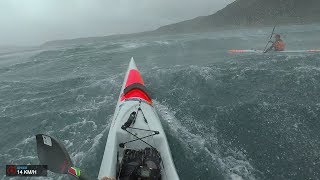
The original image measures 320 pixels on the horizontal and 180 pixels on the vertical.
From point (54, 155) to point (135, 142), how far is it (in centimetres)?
449

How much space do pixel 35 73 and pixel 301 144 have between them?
81.7ft

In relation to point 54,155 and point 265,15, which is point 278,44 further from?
point 265,15

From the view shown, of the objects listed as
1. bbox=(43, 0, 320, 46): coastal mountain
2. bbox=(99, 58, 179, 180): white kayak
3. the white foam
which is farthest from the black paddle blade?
bbox=(43, 0, 320, 46): coastal mountain

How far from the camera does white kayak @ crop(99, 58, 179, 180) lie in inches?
344

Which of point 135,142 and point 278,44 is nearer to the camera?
point 135,142

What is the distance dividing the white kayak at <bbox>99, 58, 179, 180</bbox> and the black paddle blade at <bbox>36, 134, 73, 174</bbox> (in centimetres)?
128

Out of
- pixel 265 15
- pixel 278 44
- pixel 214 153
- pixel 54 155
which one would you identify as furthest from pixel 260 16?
pixel 54 155

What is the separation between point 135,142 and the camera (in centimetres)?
1053

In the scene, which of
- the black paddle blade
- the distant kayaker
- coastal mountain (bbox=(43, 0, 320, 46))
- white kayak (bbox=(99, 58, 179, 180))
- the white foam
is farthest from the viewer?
coastal mountain (bbox=(43, 0, 320, 46))

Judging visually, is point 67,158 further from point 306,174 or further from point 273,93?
point 273,93

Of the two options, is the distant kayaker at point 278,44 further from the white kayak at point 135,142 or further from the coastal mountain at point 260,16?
the coastal mountain at point 260,16

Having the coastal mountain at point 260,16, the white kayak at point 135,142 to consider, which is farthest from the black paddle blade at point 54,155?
the coastal mountain at point 260,16

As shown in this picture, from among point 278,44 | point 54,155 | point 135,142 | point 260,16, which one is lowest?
point 135,142

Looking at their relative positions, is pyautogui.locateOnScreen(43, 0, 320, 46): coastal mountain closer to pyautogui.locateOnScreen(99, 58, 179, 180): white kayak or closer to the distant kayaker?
the distant kayaker
